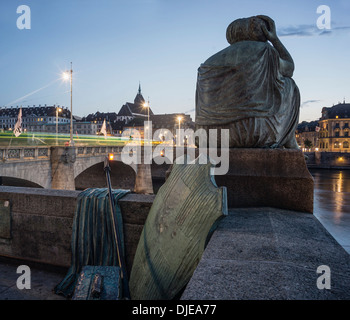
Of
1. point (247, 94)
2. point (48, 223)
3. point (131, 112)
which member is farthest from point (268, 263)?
point (131, 112)

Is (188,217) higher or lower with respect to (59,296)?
higher

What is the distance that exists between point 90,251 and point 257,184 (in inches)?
93.0

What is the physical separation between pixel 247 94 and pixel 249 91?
0.16ft

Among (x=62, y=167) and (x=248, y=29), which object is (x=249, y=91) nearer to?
(x=248, y=29)

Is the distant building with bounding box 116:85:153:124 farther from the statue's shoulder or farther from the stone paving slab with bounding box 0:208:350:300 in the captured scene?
the stone paving slab with bounding box 0:208:350:300

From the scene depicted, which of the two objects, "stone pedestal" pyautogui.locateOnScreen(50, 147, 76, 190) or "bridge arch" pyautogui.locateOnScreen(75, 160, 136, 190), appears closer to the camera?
"stone pedestal" pyautogui.locateOnScreen(50, 147, 76, 190)

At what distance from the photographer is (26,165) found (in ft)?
62.8

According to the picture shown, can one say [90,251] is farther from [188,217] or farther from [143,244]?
[188,217]

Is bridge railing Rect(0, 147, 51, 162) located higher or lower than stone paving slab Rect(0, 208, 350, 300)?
higher

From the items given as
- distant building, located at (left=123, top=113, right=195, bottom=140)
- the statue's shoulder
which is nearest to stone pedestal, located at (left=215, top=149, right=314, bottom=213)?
the statue's shoulder

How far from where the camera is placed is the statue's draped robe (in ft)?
13.5

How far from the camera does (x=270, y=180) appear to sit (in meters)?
3.74

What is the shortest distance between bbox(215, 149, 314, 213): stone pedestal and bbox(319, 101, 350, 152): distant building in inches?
3663
